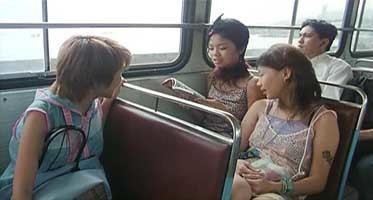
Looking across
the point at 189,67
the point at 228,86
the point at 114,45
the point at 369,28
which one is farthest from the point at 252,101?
the point at 369,28

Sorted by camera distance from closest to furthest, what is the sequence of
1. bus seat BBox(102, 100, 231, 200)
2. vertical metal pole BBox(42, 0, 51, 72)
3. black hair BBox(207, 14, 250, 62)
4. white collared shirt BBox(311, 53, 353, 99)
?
bus seat BBox(102, 100, 231, 200), vertical metal pole BBox(42, 0, 51, 72), black hair BBox(207, 14, 250, 62), white collared shirt BBox(311, 53, 353, 99)

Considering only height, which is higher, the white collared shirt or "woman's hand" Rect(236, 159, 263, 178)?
the white collared shirt

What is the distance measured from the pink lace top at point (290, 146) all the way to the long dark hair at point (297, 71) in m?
0.07

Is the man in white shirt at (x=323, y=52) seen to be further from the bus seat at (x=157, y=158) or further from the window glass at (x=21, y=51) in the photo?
the window glass at (x=21, y=51)

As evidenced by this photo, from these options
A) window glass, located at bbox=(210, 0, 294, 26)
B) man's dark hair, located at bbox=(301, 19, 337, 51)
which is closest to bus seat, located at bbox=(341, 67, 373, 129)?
man's dark hair, located at bbox=(301, 19, 337, 51)

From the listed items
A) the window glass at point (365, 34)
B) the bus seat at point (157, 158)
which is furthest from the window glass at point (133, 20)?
the window glass at point (365, 34)

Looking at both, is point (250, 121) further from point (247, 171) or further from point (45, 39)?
point (45, 39)

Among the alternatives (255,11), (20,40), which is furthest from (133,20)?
(255,11)

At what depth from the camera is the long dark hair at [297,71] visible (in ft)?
5.49

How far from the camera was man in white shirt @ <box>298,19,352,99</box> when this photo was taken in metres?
2.56

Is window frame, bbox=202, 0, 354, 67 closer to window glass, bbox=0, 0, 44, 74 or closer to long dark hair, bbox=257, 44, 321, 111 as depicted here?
long dark hair, bbox=257, 44, 321, 111

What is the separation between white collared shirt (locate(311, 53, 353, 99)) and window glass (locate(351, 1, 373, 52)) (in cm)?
153

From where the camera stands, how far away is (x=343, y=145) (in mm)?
1793

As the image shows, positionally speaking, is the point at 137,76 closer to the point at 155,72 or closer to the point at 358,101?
the point at 155,72
